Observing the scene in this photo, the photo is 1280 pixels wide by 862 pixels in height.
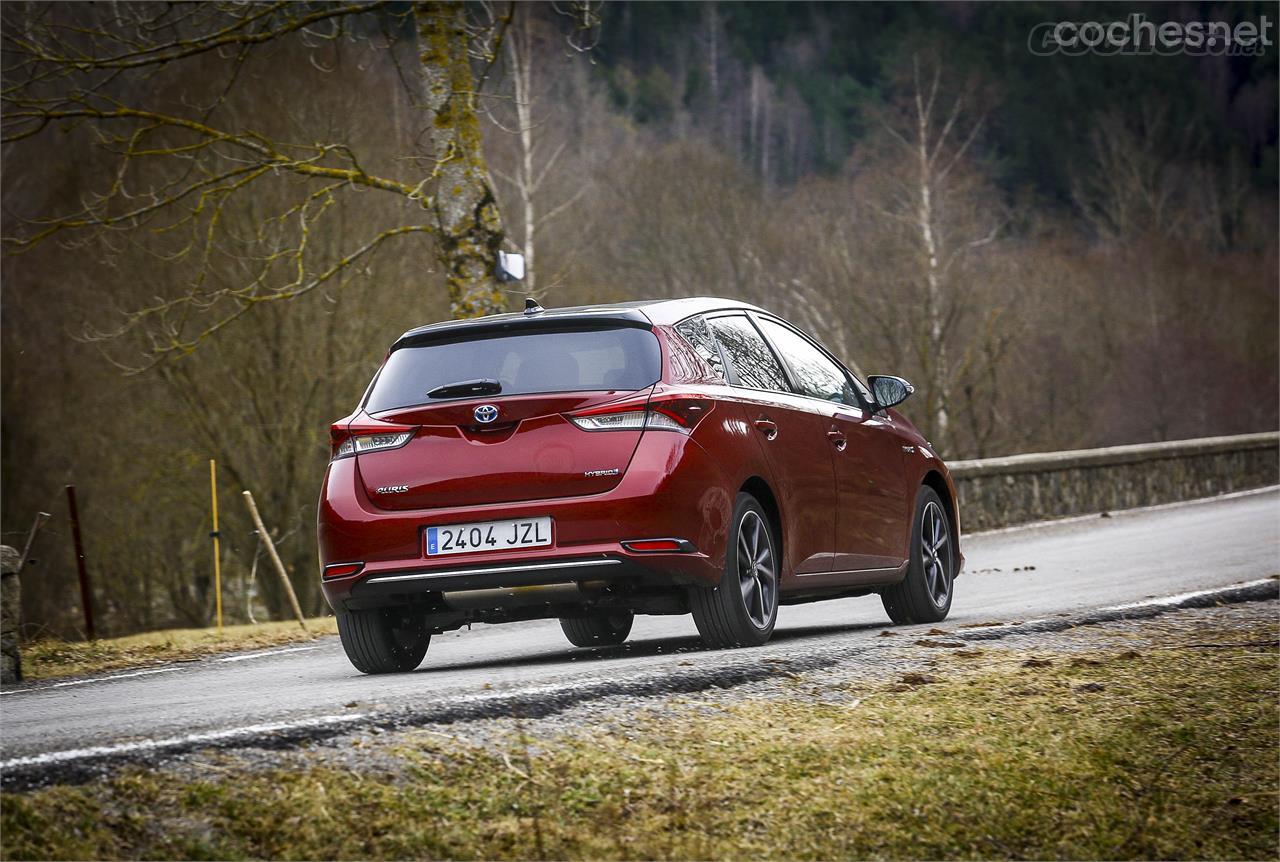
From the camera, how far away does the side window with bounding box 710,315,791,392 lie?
861cm

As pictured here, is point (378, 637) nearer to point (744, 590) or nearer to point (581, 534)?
point (581, 534)

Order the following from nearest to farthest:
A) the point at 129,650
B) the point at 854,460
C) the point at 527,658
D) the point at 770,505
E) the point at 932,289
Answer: the point at 770,505 → the point at 527,658 → the point at 854,460 → the point at 129,650 → the point at 932,289

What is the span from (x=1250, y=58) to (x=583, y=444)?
71.0 meters

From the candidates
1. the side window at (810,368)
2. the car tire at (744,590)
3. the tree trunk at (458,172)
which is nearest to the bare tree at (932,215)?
the tree trunk at (458,172)

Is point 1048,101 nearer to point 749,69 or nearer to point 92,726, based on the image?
point 749,69

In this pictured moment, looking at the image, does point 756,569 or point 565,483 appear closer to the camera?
point 565,483

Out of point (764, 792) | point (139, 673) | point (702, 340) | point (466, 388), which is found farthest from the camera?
point (139, 673)

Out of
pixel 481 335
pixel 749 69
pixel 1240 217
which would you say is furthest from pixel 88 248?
pixel 1240 217

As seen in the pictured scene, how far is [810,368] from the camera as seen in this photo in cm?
959

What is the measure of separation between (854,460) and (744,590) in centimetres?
155

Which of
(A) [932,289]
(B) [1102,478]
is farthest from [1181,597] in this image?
(A) [932,289]

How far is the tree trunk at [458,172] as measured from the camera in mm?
16094

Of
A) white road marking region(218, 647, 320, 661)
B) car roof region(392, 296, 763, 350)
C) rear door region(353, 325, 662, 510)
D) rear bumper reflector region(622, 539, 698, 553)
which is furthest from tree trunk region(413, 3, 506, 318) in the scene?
rear bumper reflector region(622, 539, 698, 553)

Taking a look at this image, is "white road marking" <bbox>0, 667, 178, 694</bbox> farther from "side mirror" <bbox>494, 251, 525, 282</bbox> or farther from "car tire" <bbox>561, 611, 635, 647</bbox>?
"side mirror" <bbox>494, 251, 525, 282</bbox>
